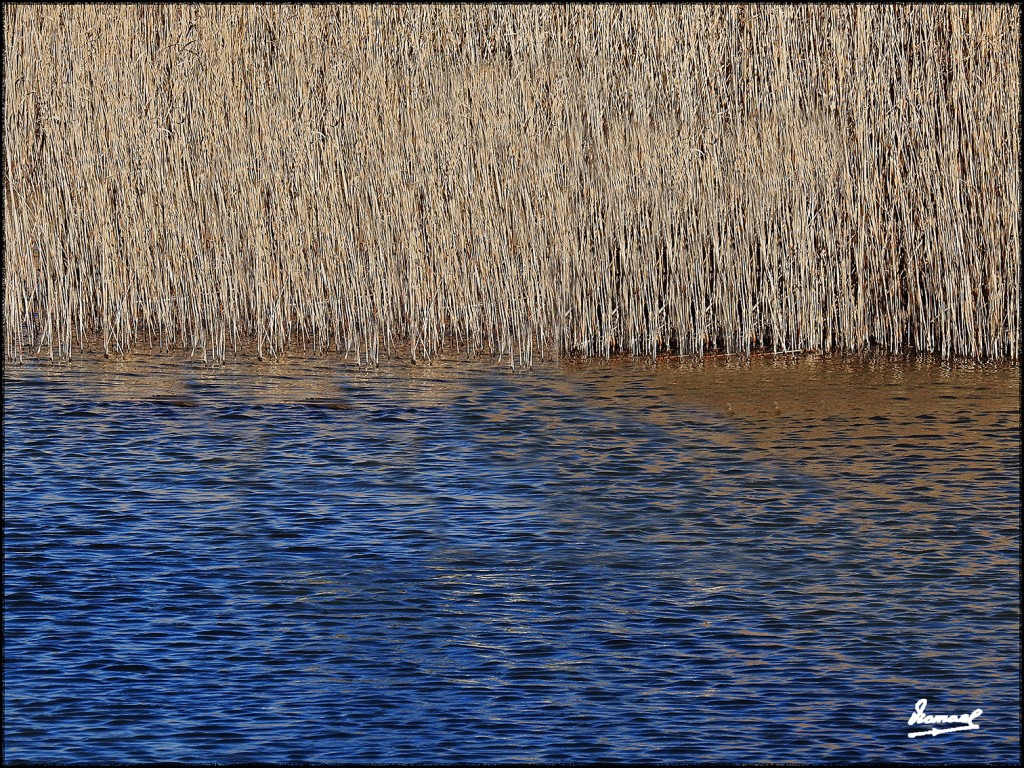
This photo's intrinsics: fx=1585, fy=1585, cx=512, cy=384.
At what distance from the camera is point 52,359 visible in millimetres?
7637

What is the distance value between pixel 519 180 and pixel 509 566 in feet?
11.6

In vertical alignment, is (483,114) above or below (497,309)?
above

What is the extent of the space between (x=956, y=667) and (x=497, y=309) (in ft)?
14.0

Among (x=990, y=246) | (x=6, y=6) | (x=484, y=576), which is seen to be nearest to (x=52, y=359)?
(x=6, y=6)

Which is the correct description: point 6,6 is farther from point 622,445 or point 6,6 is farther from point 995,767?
point 995,767
